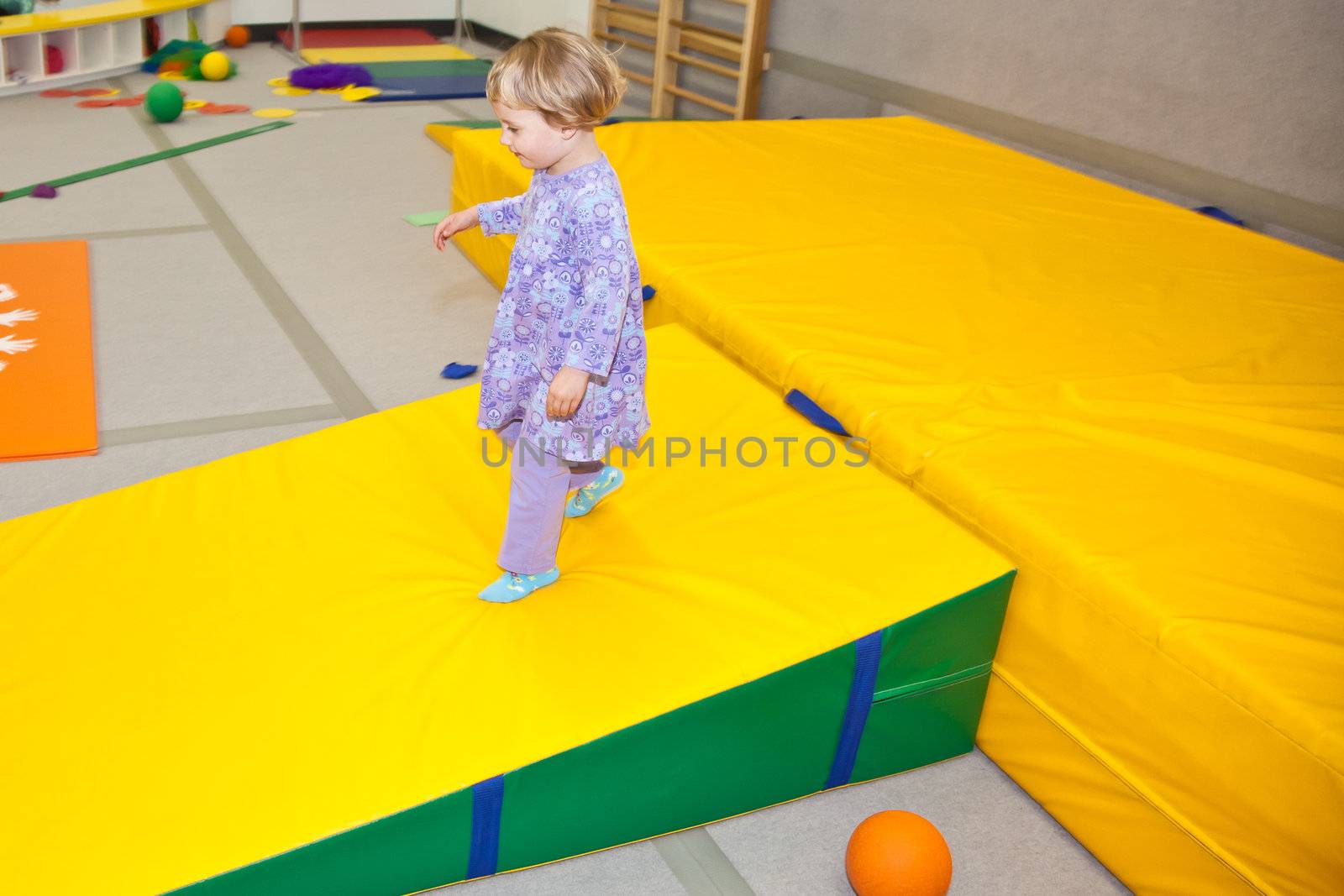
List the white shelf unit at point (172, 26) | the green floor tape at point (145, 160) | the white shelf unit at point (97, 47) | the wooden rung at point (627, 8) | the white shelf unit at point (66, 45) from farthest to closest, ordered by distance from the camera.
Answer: the white shelf unit at point (172, 26)
the wooden rung at point (627, 8)
the white shelf unit at point (97, 47)
the white shelf unit at point (66, 45)
the green floor tape at point (145, 160)

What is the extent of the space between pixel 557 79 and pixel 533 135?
0.29 ft

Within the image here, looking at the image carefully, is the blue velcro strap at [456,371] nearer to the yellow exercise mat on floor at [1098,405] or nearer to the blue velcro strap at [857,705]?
the yellow exercise mat on floor at [1098,405]

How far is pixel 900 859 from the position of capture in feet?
4.57

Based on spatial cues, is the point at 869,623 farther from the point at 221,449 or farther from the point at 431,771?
the point at 221,449

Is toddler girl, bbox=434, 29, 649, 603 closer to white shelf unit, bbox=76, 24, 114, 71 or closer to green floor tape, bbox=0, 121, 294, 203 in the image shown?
green floor tape, bbox=0, 121, 294, 203

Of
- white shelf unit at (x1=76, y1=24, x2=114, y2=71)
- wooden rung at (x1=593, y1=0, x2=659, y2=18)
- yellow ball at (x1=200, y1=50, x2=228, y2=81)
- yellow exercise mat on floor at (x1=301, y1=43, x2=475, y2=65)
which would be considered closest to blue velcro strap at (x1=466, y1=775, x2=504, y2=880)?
wooden rung at (x1=593, y1=0, x2=659, y2=18)

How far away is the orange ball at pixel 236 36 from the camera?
6359 mm

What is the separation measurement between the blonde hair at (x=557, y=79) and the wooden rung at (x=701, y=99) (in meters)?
3.75

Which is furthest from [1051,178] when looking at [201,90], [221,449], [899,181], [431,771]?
[201,90]

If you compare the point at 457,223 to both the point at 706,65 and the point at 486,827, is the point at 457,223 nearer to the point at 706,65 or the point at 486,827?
the point at 486,827

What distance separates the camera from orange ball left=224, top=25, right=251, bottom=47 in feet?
20.9

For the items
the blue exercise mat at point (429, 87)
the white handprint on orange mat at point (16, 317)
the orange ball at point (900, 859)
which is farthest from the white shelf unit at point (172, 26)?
the orange ball at point (900, 859)

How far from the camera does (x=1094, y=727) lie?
1.56 m

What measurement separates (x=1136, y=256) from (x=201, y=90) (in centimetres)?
455
